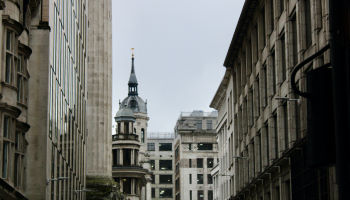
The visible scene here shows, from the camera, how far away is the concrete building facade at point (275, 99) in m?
38.2

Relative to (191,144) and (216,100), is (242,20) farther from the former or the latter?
(191,144)

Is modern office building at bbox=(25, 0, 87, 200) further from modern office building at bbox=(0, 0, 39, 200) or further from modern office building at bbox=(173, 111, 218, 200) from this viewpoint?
modern office building at bbox=(173, 111, 218, 200)

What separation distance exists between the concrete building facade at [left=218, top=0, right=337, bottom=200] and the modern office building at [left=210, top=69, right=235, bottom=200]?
14.9 feet

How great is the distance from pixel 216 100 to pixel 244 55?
28816 mm

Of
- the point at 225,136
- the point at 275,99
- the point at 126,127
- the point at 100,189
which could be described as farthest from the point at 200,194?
the point at 275,99

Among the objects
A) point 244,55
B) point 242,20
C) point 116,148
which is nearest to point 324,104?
point 242,20

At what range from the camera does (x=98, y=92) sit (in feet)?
295

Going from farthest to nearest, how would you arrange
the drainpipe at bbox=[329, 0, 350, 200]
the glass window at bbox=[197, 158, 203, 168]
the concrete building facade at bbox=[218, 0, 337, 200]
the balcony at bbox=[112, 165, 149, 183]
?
1. the glass window at bbox=[197, 158, 203, 168]
2. the balcony at bbox=[112, 165, 149, 183]
3. the concrete building facade at bbox=[218, 0, 337, 200]
4. the drainpipe at bbox=[329, 0, 350, 200]

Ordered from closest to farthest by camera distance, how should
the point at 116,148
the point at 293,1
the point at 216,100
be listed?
the point at 293,1, the point at 216,100, the point at 116,148

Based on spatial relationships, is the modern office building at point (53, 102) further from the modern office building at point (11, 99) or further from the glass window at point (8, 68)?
the glass window at point (8, 68)

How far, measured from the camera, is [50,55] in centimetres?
4344

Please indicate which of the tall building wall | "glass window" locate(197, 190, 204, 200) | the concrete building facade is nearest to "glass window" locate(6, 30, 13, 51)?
the concrete building facade

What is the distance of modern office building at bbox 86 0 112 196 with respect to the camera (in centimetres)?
8938

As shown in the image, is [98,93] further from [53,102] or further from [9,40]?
[9,40]
